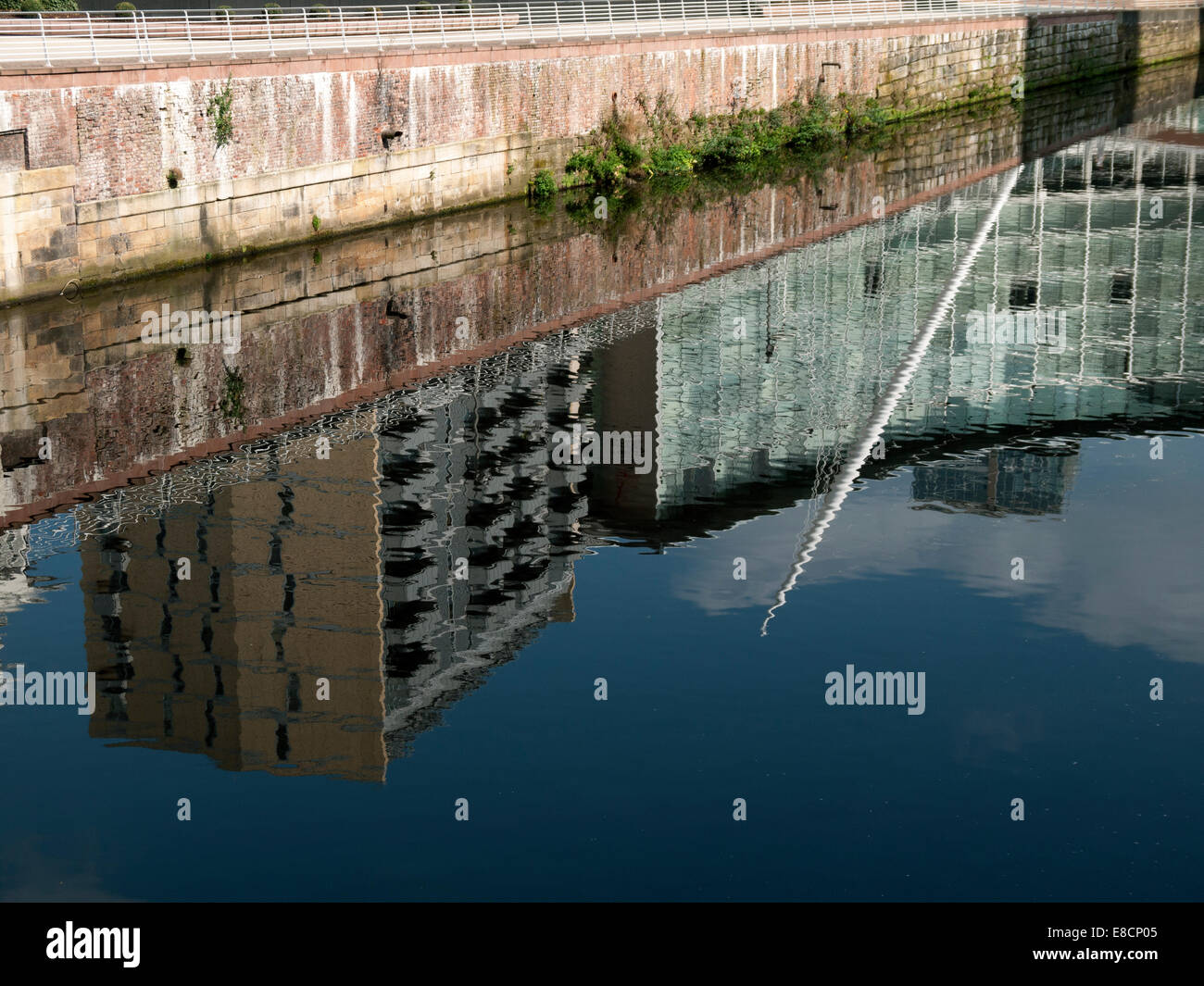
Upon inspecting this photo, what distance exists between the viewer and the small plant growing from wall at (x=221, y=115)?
39.2 meters

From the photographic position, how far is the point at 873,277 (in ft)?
139

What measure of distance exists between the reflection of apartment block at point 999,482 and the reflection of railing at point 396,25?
20083mm

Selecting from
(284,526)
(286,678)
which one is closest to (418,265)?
(284,526)

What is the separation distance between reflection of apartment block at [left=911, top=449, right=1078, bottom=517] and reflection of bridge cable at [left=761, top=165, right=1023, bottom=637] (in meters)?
1.05

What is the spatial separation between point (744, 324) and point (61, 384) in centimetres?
1405

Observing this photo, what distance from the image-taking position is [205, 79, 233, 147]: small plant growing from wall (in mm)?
39250

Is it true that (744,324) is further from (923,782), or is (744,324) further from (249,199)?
(923,782)

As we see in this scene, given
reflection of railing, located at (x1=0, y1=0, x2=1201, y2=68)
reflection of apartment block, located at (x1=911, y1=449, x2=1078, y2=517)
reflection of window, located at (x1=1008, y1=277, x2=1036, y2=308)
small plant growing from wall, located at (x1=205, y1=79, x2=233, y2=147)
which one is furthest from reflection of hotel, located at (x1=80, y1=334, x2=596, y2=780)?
reflection of window, located at (x1=1008, y1=277, x2=1036, y2=308)

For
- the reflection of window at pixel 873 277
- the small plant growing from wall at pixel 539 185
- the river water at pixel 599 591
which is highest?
the small plant growing from wall at pixel 539 185

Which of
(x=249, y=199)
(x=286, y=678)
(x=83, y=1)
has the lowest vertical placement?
(x=286, y=678)

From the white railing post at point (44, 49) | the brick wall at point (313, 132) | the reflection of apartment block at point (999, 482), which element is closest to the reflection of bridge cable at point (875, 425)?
the reflection of apartment block at point (999, 482)

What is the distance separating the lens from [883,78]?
241 ft

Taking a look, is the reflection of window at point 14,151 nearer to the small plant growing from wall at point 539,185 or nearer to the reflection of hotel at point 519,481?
the reflection of hotel at point 519,481

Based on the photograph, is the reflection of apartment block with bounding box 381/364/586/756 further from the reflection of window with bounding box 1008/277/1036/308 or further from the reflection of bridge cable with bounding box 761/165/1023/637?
the reflection of window with bounding box 1008/277/1036/308
